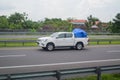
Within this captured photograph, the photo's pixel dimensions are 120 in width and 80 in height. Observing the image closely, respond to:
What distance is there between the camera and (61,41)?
862 inches

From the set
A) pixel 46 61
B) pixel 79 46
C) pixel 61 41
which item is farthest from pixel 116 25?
pixel 46 61

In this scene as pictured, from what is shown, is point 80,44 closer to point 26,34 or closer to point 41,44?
point 41,44

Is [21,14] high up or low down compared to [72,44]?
up

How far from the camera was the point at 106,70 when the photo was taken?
8.76 meters

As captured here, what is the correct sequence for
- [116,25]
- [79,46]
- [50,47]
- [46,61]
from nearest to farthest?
[46,61]
[50,47]
[79,46]
[116,25]

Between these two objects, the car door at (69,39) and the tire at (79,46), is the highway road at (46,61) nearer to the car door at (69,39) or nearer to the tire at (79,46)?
the car door at (69,39)

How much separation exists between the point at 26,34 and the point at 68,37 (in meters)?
21.0

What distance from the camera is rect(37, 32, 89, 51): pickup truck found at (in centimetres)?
2136

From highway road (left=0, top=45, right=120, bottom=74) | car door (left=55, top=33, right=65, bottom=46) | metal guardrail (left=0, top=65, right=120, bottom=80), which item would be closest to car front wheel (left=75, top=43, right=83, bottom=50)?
car door (left=55, top=33, right=65, bottom=46)

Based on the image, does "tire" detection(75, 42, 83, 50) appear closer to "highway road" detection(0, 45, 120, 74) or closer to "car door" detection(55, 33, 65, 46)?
"car door" detection(55, 33, 65, 46)

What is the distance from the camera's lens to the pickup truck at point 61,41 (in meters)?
21.4

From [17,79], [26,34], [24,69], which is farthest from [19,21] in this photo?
[17,79]

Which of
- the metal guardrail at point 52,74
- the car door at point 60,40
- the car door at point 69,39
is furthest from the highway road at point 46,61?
the car door at point 69,39

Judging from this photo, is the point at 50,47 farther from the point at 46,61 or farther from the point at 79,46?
the point at 46,61
